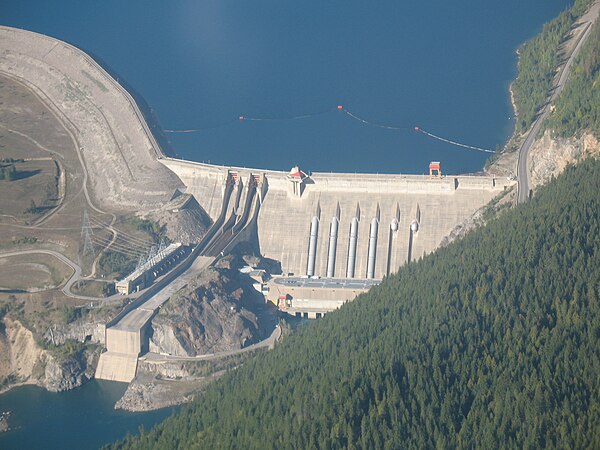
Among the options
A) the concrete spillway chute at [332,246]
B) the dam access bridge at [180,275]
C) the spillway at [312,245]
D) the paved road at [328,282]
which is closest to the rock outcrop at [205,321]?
the dam access bridge at [180,275]

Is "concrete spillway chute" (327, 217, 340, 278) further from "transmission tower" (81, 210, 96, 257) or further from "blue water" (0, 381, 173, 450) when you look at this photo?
"blue water" (0, 381, 173, 450)

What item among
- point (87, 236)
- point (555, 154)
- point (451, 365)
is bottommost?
point (451, 365)

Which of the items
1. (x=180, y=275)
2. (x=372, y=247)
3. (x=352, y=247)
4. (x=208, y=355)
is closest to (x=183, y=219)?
(x=180, y=275)

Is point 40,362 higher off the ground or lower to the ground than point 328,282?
lower

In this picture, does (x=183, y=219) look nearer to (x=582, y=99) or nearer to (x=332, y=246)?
(x=332, y=246)

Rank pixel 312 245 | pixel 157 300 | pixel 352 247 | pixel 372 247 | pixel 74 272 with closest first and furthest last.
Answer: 1. pixel 157 300
2. pixel 74 272
3. pixel 372 247
4. pixel 352 247
5. pixel 312 245
